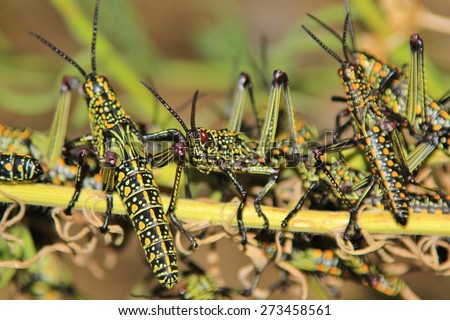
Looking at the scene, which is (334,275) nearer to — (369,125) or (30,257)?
(369,125)

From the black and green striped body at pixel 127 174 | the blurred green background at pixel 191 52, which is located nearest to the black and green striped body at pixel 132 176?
the black and green striped body at pixel 127 174

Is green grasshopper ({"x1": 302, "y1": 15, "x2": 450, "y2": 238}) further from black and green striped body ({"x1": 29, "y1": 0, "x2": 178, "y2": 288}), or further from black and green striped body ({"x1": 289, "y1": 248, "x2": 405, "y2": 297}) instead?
black and green striped body ({"x1": 29, "y1": 0, "x2": 178, "y2": 288})

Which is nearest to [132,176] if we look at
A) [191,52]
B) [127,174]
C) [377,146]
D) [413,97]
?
[127,174]

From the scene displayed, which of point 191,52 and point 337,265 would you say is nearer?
point 337,265

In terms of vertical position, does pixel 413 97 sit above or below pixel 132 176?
above

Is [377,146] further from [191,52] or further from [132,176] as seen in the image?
[191,52]

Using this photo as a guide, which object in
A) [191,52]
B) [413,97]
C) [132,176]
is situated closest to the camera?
[132,176]
